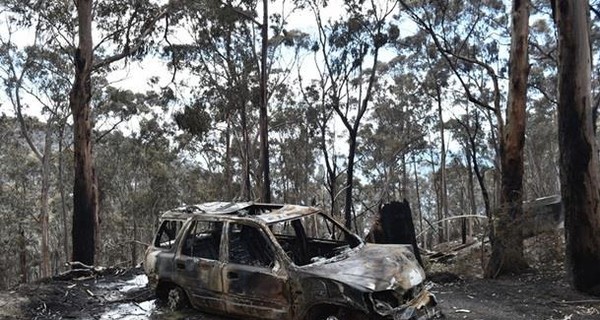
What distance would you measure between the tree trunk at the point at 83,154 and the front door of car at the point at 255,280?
7336 mm

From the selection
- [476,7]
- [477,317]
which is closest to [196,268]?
[477,317]

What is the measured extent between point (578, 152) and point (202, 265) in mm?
5710

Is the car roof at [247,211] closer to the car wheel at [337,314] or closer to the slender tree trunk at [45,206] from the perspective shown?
the car wheel at [337,314]

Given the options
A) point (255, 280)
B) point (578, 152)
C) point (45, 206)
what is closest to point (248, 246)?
point (255, 280)

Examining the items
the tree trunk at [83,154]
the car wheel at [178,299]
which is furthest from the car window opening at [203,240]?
the tree trunk at [83,154]

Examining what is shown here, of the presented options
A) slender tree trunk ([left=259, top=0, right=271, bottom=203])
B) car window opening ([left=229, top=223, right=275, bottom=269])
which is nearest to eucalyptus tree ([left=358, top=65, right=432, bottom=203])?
slender tree trunk ([left=259, top=0, right=271, bottom=203])

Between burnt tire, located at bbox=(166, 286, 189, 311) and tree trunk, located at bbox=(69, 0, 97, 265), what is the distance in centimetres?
649

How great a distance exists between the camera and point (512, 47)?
11.2 meters

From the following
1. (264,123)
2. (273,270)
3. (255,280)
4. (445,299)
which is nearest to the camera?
(273,270)

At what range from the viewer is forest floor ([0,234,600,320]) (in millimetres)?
7344

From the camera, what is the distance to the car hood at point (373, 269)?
548cm

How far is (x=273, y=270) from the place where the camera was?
617 cm

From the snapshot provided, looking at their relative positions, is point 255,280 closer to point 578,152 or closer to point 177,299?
point 177,299

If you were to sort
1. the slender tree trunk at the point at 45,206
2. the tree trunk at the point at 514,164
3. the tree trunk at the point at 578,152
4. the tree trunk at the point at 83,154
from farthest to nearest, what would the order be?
1. the slender tree trunk at the point at 45,206
2. the tree trunk at the point at 83,154
3. the tree trunk at the point at 514,164
4. the tree trunk at the point at 578,152
